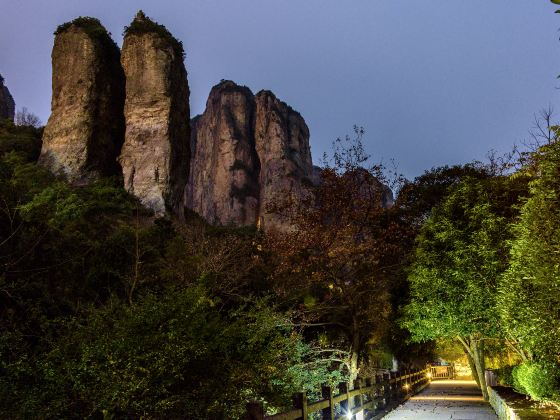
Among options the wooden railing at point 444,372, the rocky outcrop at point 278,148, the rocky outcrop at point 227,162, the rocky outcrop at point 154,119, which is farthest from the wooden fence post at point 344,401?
the rocky outcrop at point 227,162

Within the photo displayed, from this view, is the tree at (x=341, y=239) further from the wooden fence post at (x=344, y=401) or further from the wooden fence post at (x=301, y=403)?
the wooden fence post at (x=301, y=403)

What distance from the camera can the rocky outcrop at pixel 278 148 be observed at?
2392 inches

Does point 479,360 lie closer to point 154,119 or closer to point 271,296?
point 271,296

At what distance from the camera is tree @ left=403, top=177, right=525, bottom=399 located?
Answer: 15.1 metres

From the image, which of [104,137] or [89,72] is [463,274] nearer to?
[104,137]

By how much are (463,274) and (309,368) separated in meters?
5.98

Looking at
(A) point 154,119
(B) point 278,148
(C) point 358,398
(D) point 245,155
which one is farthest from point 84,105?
(C) point 358,398

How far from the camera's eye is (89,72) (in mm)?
39500

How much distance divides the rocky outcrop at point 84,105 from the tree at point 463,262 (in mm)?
27219

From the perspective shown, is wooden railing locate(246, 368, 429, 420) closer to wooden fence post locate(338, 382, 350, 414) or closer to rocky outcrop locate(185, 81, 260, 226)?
wooden fence post locate(338, 382, 350, 414)

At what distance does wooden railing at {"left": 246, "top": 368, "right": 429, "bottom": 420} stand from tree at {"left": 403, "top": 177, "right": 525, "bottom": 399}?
102 inches

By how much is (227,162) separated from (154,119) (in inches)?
1091

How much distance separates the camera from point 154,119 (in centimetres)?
3856

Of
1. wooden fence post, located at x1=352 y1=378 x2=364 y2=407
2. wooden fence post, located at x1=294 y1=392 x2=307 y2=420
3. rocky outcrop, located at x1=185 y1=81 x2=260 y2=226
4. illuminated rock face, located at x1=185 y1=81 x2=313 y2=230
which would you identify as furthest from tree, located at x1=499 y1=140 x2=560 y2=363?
rocky outcrop, located at x1=185 y1=81 x2=260 y2=226
